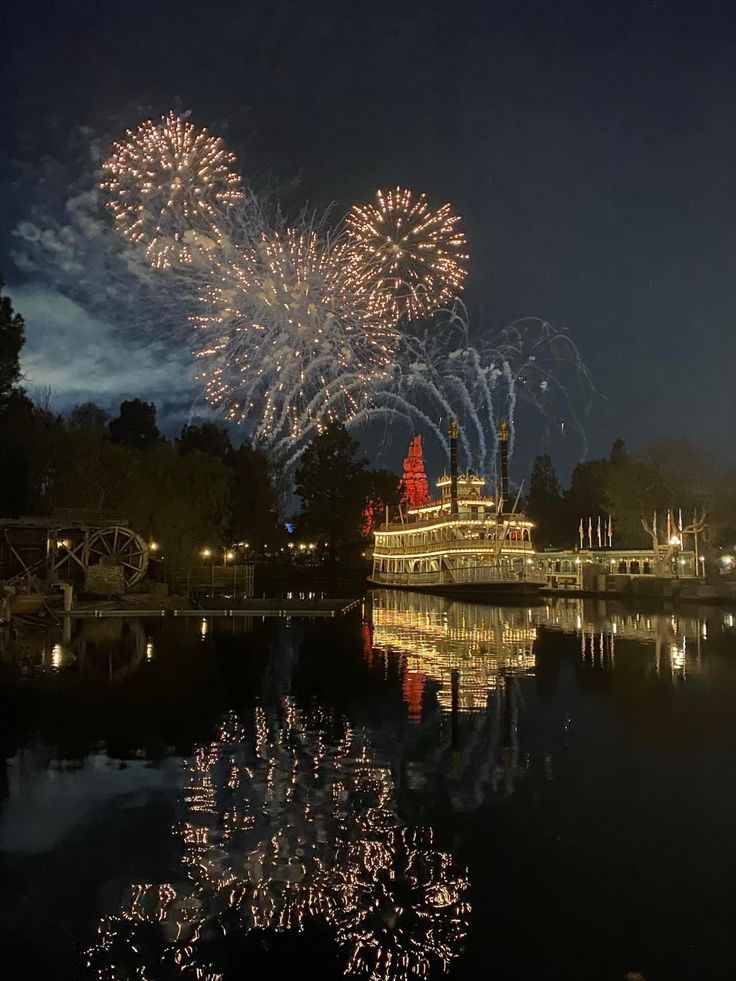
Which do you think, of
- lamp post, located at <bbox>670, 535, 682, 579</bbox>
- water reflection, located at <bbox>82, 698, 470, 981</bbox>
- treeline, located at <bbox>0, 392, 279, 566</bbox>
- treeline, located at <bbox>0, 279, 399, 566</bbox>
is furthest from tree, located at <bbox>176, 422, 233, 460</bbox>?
water reflection, located at <bbox>82, 698, 470, 981</bbox>

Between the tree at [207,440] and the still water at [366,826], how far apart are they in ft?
188

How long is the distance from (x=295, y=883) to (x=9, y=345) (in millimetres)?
38729

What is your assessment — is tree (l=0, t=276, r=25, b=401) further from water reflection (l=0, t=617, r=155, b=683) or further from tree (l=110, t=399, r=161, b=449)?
tree (l=110, t=399, r=161, b=449)

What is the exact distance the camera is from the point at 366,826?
8.32 meters

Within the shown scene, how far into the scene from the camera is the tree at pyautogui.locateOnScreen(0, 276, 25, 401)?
39219mm

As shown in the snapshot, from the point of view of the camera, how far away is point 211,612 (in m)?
35.7

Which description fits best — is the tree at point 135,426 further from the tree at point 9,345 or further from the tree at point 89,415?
the tree at point 9,345

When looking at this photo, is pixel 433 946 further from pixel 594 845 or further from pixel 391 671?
pixel 391 671

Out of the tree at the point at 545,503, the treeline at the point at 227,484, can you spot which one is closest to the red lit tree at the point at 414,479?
the treeline at the point at 227,484

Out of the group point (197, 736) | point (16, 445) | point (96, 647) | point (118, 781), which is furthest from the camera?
point (16, 445)

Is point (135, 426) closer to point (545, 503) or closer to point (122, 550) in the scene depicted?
point (122, 550)

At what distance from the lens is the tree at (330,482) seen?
100 meters

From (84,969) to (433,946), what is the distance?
261 cm

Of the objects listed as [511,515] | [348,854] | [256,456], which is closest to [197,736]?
[348,854]
